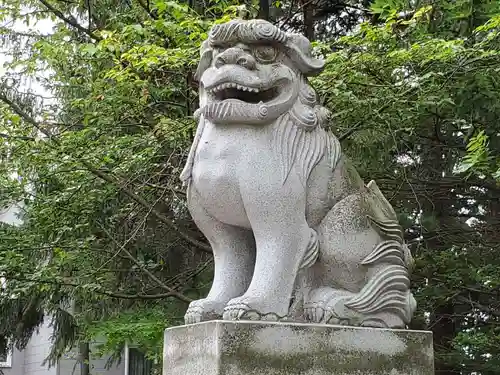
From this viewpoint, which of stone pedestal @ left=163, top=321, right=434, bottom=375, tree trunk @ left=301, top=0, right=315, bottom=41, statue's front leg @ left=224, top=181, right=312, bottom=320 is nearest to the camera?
stone pedestal @ left=163, top=321, right=434, bottom=375

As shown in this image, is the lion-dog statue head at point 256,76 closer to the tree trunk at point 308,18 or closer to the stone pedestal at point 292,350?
the stone pedestal at point 292,350

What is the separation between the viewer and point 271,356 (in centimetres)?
373

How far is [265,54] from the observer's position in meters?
4.21

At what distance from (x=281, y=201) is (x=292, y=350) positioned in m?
0.72

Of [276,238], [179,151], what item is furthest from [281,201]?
[179,151]

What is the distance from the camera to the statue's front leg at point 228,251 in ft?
13.6

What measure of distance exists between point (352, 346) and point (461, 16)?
434 centimetres

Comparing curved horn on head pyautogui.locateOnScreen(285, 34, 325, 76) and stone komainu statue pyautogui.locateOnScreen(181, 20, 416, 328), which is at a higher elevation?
curved horn on head pyautogui.locateOnScreen(285, 34, 325, 76)

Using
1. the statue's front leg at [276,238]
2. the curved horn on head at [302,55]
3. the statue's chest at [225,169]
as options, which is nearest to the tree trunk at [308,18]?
the curved horn on head at [302,55]

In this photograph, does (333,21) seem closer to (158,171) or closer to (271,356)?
(158,171)

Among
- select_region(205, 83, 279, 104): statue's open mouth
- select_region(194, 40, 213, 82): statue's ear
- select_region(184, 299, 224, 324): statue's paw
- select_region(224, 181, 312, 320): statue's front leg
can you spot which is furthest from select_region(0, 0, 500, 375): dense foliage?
select_region(184, 299, 224, 324): statue's paw

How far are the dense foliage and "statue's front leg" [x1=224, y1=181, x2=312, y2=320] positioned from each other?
2.74m

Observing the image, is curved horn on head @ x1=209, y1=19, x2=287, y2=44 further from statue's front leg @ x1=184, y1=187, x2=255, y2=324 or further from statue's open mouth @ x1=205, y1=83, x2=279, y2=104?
statue's front leg @ x1=184, y1=187, x2=255, y2=324

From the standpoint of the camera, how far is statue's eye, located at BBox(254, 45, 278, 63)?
4.20m
